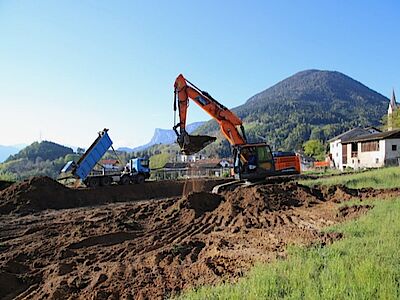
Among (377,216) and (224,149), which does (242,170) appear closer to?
(377,216)

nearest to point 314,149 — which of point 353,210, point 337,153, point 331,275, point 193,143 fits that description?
point 337,153

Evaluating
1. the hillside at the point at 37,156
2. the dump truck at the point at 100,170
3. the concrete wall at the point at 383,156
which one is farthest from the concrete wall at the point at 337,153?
the hillside at the point at 37,156

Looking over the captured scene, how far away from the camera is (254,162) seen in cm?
1898

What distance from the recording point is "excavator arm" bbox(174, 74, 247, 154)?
18.0 m

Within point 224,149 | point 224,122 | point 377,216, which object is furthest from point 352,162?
point 224,149

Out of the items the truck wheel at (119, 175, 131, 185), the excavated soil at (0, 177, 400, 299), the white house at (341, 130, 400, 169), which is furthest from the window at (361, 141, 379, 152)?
the excavated soil at (0, 177, 400, 299)

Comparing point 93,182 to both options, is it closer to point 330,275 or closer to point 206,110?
point 206,110

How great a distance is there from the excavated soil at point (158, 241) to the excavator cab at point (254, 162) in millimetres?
2314

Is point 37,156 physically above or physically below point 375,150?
below

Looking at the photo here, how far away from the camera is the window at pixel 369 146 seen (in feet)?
151

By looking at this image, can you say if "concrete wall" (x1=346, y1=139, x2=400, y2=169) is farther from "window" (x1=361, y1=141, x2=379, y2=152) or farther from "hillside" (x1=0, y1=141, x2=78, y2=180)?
"hillside" (x1=0, y1=141, x2=78, y2=180)

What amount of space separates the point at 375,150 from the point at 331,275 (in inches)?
1792

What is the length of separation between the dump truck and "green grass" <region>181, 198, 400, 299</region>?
19.4 meters

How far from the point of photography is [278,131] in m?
165
